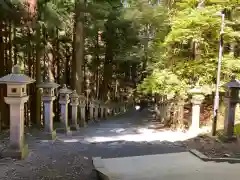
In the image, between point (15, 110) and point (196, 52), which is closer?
point (15, 110)

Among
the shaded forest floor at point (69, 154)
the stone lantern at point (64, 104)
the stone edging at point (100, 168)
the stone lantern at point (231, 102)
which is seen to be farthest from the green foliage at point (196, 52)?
the stone edging at point (100, 168)

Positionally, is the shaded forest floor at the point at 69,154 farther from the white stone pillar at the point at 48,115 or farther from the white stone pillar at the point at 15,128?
the white stone pillar at the point at 48,115

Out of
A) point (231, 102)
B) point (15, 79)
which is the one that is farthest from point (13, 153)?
point (231, 102)

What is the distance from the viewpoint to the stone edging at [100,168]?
4.90m

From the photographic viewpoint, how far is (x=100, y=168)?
524 cm

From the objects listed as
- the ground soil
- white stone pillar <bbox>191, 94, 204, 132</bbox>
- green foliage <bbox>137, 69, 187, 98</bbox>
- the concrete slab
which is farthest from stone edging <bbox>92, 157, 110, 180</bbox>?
green foliage <bbox>137, 69, 187, 98</bbox>

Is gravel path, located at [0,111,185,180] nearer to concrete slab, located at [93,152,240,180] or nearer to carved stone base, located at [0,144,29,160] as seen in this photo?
carved stone base, located at [0,144,29,160]

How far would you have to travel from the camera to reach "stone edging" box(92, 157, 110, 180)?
193 inches

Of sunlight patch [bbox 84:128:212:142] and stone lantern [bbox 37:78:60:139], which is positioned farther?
sunlight patch [bbox 84:128:212:142]

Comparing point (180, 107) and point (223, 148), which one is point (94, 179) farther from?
point (180, 107)

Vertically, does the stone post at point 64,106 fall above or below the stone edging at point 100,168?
above

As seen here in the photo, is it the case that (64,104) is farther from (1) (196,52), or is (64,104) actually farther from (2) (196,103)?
(1) (196,52)

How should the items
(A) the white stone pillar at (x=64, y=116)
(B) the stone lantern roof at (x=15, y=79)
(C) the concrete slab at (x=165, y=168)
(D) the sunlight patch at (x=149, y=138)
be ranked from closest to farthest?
(C) the concrete slab at (x=165, y=168) → (B) the stone lantern roof at (x=15, y=79) → (D) the sunlight patch at (x=149, y=138) → (A) the white stone pillar at (x=64, y=116)

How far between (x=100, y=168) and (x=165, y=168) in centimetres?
120
